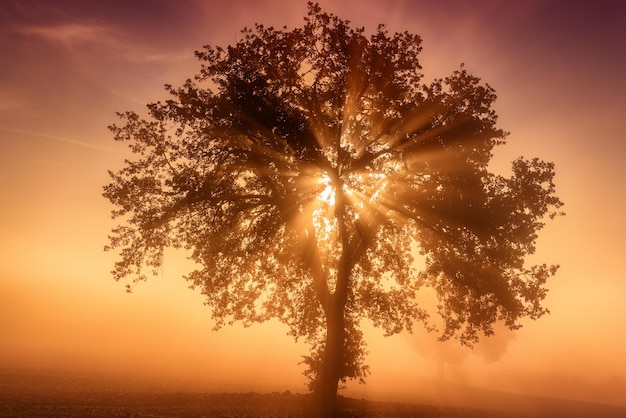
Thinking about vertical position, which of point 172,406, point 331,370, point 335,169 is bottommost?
point 172,406

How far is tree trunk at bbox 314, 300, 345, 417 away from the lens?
24484mm

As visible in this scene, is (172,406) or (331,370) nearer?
(331,370)

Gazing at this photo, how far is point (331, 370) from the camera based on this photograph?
25.1m

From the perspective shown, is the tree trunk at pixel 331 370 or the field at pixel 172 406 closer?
the field at pixel 172 406

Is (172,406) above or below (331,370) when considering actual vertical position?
below

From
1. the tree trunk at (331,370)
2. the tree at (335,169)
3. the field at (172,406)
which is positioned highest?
the tree at (335,169)

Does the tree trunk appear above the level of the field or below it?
above

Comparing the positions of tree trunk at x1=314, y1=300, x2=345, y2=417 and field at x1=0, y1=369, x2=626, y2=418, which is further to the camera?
tree trunk at x1=314, y1=300, x2=345, y2=417

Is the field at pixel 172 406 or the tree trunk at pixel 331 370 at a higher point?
the tree trunk at pixel 331 370

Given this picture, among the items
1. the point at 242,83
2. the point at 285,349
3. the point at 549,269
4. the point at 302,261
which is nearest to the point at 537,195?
the point at 549,269

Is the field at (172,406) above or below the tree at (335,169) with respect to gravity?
below

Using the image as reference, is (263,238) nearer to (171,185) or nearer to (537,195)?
(171,185)

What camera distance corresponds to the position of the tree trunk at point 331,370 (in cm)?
2448

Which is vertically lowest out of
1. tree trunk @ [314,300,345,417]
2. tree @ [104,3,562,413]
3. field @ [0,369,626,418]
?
field @ [0,369,626,418]
